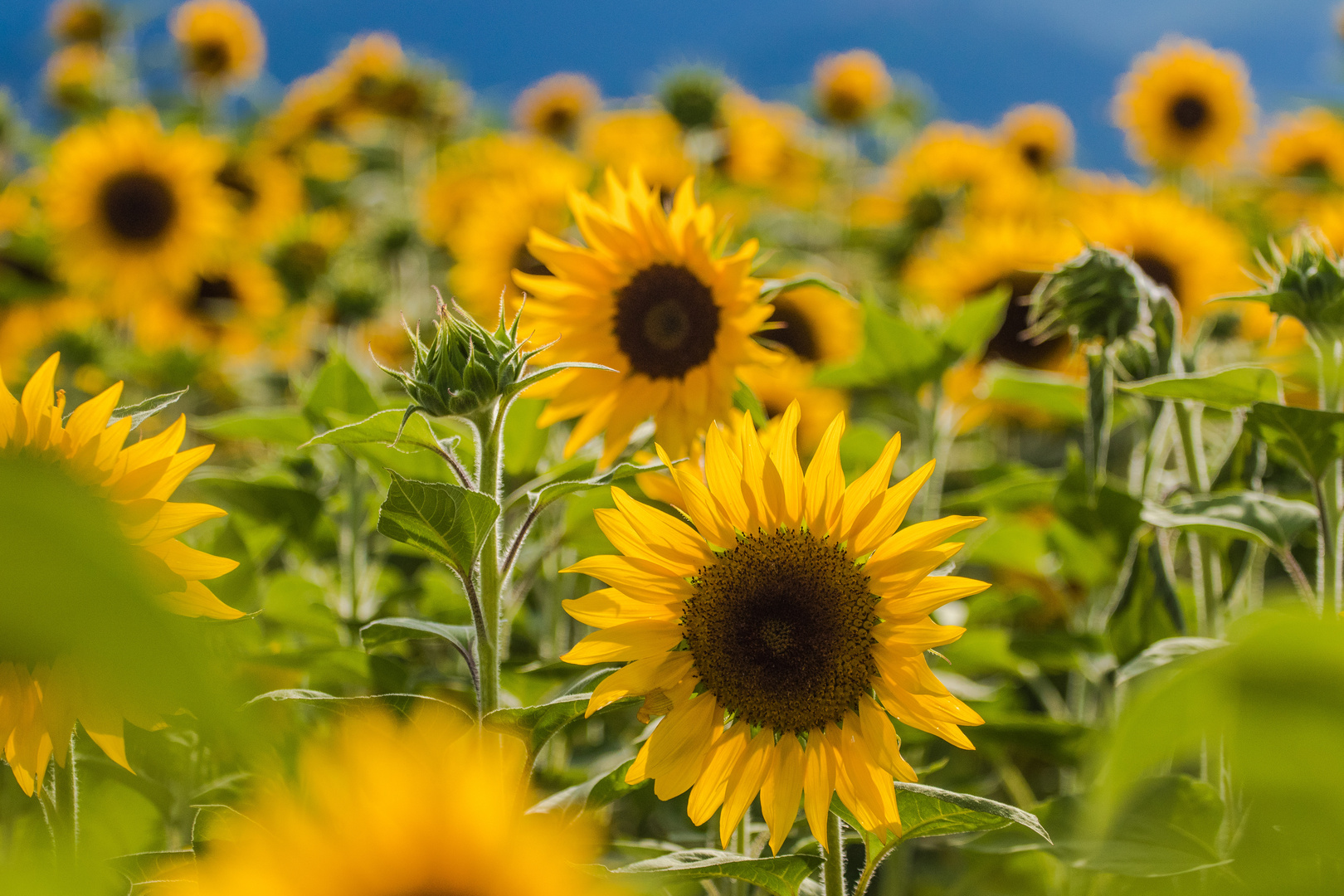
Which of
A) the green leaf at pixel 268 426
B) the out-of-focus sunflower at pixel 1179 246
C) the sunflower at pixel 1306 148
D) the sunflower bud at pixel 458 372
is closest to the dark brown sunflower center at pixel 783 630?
the sunflower bud at pixel 458 372

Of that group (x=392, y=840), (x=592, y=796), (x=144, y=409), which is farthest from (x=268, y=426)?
(x=392, y=840)

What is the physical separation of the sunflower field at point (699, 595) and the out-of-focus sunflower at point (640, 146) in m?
0.37

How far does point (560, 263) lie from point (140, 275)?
2.34 m

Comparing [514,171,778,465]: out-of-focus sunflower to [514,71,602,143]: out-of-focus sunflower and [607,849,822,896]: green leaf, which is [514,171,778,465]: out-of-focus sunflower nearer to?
[607,849,822,896]: green leaf

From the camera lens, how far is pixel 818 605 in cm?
89

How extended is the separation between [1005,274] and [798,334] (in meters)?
0.51

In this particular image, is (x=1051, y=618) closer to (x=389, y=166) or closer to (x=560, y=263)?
(x=560, y=263)

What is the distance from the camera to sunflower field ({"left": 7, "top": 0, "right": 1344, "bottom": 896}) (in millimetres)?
398

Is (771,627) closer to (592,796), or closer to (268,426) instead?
(592,796)

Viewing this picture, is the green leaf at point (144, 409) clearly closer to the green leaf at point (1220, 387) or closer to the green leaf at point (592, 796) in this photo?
the green leaf at point (592, 796)

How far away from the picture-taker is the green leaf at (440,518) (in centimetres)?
81

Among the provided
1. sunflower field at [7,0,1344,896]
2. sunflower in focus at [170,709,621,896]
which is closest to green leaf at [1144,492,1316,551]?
sunflower field at [7,0,1344,896]

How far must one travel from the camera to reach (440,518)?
83 centimetres

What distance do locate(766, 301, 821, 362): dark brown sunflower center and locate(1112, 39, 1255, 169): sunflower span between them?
1914mm
